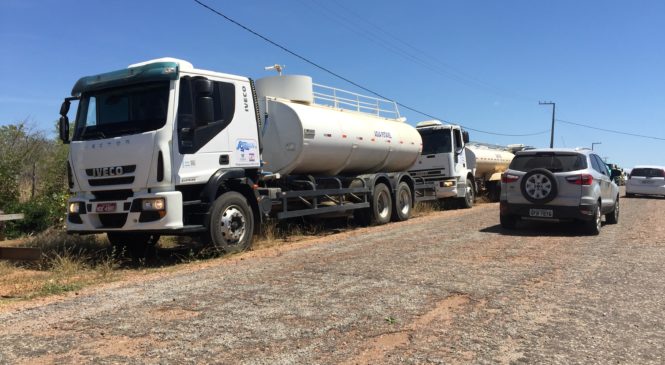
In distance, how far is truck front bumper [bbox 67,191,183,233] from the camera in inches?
310

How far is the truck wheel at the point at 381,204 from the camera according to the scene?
13.6m

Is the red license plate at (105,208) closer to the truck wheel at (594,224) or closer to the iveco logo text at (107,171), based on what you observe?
the iveco logo text at (107,171)

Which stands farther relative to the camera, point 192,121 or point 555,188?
point 555,188

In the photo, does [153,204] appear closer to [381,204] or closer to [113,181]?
[113,181]

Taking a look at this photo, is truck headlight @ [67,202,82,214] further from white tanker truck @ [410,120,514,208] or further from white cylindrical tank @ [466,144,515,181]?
white cylindrical tank @ [466,144,515,181]

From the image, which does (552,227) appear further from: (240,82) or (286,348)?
(286,348)

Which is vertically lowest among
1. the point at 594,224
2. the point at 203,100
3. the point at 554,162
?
the point at 594,224

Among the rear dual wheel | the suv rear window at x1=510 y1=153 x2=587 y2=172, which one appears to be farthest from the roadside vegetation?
the suv rear window at x1=510 y1=153 x2=587 y2=172

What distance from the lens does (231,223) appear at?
896cm

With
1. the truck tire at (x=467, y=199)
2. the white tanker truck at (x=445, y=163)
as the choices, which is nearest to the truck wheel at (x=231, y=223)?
the white tanker truck at (x=445, y=163)

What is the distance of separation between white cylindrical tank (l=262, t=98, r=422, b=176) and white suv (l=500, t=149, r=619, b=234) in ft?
12.4

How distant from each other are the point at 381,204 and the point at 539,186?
4.60 meters

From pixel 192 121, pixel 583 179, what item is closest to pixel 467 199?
pixel 583 179

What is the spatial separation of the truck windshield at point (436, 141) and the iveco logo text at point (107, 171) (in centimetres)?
1286
